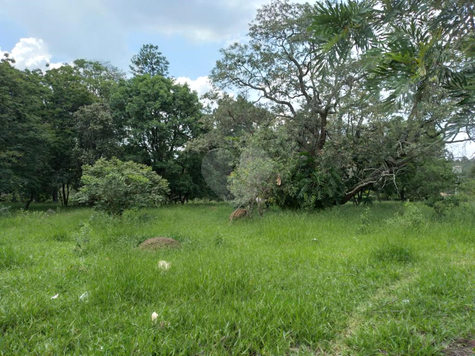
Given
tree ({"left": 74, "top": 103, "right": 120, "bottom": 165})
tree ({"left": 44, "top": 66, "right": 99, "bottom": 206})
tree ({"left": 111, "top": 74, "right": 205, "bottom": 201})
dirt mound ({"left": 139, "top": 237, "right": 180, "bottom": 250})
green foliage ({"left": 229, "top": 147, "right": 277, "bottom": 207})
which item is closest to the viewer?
dirt mound ({"left": 139, "top": 237, "right": 180, "bottom": 250})

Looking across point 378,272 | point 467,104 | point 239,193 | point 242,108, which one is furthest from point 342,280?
point 242,108

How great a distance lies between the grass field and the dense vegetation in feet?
4.84

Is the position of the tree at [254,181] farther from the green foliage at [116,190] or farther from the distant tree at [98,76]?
the distant tree at [98,76]

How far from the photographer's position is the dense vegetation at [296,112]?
1.59 meters

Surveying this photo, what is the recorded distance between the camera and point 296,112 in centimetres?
1181

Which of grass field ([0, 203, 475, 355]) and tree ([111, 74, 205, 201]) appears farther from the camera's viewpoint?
tree ([111, 74, 205, 201])

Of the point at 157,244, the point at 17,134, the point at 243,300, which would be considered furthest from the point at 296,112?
the point at 17,134

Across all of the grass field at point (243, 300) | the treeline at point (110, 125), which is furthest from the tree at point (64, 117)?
the grass field at point (243, 300)

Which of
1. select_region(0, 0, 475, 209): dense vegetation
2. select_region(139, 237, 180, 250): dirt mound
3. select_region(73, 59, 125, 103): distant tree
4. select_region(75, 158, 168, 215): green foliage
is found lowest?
select_region(139, 237, 180, 250): dirt mound

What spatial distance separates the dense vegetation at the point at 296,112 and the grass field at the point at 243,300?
4.84ft

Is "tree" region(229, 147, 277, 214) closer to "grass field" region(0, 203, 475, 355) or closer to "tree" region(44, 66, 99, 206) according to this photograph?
"grass field" region(0, 203, 475, 355)

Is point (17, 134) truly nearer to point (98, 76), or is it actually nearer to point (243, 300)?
point (98, 76)

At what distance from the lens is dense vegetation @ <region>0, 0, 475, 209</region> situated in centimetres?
159

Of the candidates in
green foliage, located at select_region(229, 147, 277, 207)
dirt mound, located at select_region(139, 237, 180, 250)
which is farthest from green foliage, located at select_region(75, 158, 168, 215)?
dirt mound, located at select_region(139, 237, 180, 250)
